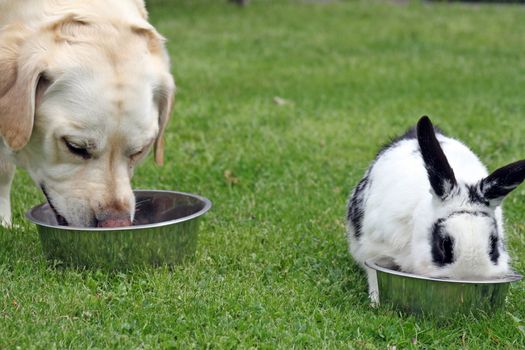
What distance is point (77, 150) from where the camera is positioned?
4.23 m

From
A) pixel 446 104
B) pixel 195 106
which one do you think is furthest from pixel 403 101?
pixel 195 106

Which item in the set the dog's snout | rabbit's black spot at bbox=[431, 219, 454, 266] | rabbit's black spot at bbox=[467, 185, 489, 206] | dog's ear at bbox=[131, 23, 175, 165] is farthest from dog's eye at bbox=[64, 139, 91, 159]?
rabbit's black spot at bbox=[467, 185, 489, 206]

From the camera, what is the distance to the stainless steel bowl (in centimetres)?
Result: 431

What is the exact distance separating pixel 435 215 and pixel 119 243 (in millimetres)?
1633

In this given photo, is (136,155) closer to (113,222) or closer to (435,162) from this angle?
(113,222)

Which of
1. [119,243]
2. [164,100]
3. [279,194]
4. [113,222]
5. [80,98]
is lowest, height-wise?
[279,194]

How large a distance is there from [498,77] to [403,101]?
2.56 meters

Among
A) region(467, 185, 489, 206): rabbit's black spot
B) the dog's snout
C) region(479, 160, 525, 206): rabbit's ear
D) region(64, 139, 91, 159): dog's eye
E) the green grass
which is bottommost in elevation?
the green grass

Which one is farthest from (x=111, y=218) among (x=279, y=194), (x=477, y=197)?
(x=279, y=194)

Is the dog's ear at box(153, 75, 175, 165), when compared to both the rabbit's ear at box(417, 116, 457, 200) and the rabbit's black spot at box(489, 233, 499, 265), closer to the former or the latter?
the rabbit's ear at box(417, 116, 457, 200)

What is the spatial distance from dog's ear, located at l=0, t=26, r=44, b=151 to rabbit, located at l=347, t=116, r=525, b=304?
6.09 ft

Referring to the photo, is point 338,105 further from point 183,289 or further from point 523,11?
point 523,11

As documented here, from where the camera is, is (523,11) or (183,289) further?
(523,11)

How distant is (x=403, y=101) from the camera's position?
9672mm
